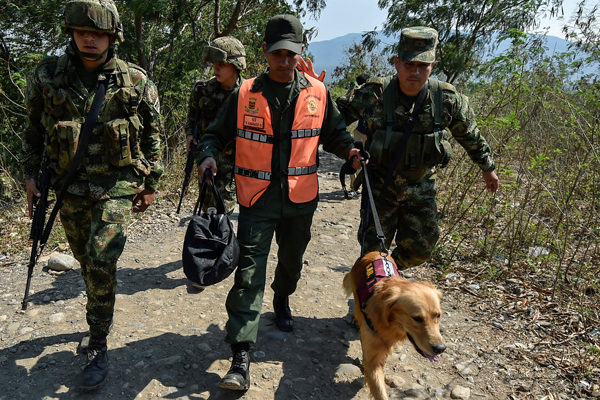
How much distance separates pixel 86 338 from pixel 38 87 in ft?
6.05

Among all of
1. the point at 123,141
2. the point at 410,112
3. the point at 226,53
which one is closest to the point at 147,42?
the point at 226,53

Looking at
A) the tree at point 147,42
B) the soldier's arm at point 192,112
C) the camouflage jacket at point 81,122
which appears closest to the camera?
the camouflage jacket at point 81,122

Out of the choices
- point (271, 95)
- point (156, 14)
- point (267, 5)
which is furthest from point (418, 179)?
point (267, 5)

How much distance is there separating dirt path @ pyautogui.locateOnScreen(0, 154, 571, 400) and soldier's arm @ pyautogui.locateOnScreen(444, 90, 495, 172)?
158 centimetres

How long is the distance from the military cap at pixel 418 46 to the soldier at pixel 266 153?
67cm

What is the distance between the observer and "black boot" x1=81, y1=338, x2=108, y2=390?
106 inches

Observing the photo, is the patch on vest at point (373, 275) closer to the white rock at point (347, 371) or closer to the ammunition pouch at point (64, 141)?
the white rock at point (347, 371)

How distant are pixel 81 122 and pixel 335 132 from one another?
1.77 meters

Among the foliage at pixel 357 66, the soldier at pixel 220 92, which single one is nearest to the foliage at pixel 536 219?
the soldier at pixel 220 92

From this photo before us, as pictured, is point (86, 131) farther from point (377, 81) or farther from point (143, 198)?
point (377, 81)

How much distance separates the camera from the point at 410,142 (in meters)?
3.26

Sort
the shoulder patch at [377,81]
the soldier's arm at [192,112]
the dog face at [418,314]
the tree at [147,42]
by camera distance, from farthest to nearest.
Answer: the tree at [147,42], the soldier's arm at [192,112], the shoulder patch at [377,81], the dog face at [418,314]

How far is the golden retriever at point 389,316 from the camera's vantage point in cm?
236

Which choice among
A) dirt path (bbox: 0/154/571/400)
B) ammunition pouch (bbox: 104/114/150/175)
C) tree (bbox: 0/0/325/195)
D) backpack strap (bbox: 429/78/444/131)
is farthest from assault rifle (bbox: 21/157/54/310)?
tree (bbox: 0/0/325/195)
